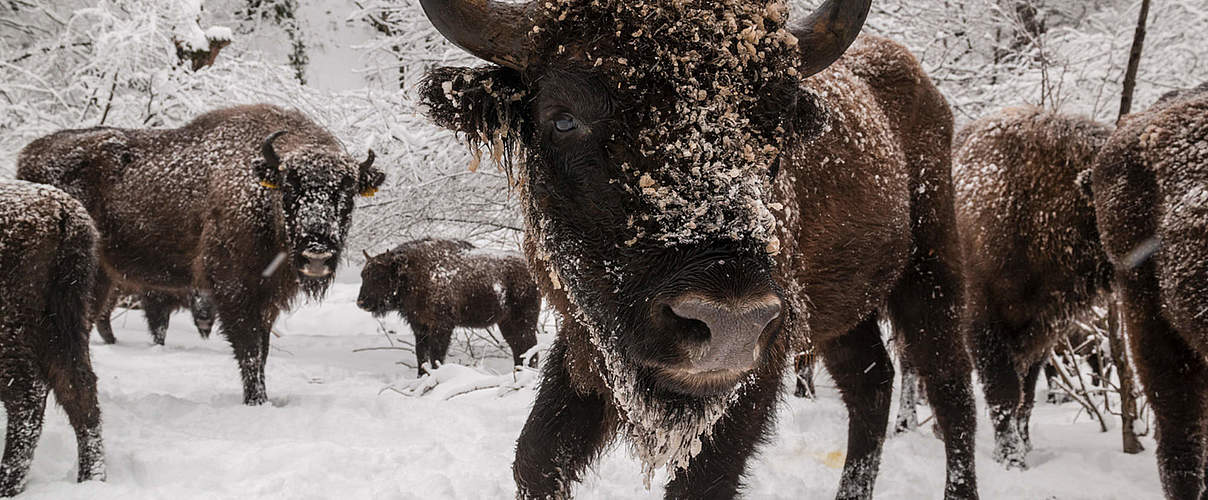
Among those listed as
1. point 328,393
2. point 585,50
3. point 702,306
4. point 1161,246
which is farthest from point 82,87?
point 1161,246

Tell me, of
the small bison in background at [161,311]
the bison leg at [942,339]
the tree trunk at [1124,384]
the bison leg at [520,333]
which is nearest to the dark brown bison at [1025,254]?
the tree trunk at [1124,384]

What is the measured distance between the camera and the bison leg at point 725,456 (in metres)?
2.51

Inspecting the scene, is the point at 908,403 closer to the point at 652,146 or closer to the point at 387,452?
the point at 387,452

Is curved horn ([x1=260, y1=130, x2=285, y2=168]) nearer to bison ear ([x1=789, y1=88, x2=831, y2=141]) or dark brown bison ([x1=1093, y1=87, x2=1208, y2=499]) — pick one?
bison ear ([x1=789, y1=88, x2=831, y2=141])

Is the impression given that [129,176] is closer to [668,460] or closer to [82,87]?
[82,87]

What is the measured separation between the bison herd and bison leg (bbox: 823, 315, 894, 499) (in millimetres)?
15

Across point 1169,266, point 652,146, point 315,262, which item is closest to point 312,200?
point 315,262

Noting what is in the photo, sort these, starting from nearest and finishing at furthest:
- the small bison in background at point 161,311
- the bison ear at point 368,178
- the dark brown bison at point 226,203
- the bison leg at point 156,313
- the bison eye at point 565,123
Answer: the bison eye at point 565,123 < the dark brown bison at point 226,203 < the bison ear at point 368,178 < the small bison in background at point 161,311 < the bison leg at point 156,313

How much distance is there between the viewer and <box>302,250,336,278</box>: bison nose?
6.43m

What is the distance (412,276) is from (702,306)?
27.8 feet

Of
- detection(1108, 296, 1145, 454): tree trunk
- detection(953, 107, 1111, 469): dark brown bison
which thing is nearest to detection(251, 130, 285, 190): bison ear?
detection(953, 107, 1111, 469): dark brown bison

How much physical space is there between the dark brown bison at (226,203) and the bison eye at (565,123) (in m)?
4.95

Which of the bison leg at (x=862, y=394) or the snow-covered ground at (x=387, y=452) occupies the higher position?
the bison leg at (x=862, y=394)

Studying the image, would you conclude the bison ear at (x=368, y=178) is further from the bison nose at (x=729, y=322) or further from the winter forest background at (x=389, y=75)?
the bison nose at (x=729, y=322)
